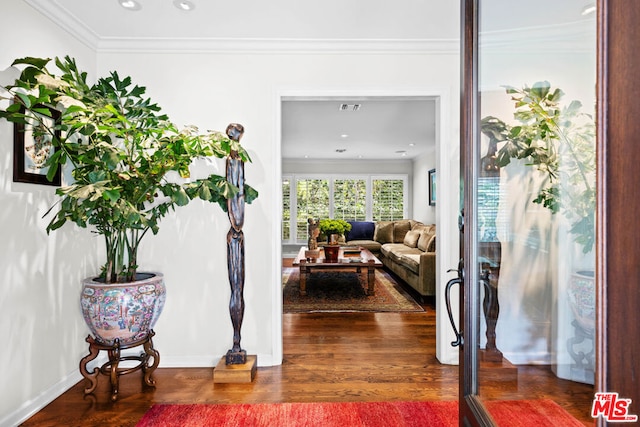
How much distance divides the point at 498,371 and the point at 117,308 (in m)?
2.04

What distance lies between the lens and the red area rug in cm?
203

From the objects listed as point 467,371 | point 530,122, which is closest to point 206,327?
point 467,371

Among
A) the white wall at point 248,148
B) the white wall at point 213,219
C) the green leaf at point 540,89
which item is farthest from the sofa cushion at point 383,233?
the green leaf at point 540,89

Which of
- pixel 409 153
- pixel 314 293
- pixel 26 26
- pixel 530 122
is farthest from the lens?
pixel 409 153

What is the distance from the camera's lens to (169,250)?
279cm

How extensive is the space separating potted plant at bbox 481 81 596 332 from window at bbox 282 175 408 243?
316 inches

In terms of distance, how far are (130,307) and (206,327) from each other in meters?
0.74

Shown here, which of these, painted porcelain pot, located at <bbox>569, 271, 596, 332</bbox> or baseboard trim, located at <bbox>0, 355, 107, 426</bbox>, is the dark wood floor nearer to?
baseboard trim, located at <bbox>0, 355, 107, 426</bbox>

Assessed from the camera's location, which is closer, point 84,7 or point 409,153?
point 84,7

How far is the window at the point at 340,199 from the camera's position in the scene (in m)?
8.94

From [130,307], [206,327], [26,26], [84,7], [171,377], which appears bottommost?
[171,377]

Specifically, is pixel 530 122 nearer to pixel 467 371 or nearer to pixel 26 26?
pixel 467 371

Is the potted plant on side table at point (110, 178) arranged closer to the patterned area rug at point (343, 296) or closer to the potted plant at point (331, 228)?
the patterned area rug at point (343, 296)

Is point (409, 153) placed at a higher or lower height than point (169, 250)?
higher
